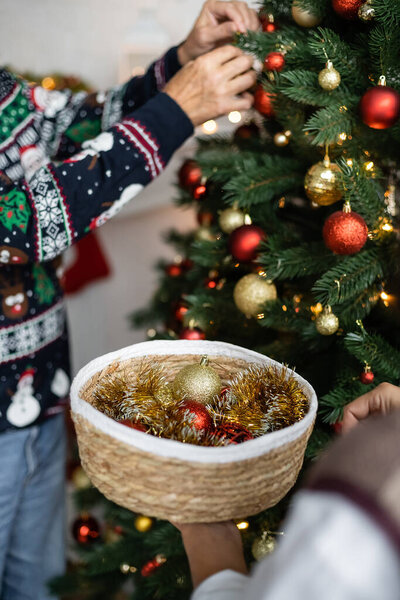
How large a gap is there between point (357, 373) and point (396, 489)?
0.42m

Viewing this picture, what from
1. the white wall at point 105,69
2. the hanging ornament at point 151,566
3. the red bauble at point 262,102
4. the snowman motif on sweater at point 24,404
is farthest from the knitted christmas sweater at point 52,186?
the white wall at point 105,69

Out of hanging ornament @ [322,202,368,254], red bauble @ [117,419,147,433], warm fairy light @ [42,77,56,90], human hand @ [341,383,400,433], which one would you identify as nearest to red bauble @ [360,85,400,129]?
hanging ornament @ [322,202,368,254]

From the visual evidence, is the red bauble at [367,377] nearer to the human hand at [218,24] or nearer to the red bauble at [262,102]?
the red bauble at [262,102]

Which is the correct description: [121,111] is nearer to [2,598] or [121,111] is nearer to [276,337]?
[276,337]

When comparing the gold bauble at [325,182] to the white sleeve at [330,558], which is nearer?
the white sleeve at [330,558]

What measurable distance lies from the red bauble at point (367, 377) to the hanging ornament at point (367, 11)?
410 mm

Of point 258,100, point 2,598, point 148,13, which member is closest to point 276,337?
point 258,100

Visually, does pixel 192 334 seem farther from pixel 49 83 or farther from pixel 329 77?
pixel 49 83

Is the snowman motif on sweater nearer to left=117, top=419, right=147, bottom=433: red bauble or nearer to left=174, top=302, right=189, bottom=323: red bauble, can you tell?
left=174, top=302, right=189, bottom=323: red bauble

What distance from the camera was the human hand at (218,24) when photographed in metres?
0.76

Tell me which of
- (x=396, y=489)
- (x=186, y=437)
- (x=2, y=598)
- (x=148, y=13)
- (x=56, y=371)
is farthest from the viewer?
(x=148, y=13)

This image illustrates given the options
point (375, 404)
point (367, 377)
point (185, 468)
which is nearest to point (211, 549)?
point (185, 468)

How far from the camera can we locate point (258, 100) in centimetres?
74

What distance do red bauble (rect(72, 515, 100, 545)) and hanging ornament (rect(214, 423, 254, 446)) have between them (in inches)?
37.1
